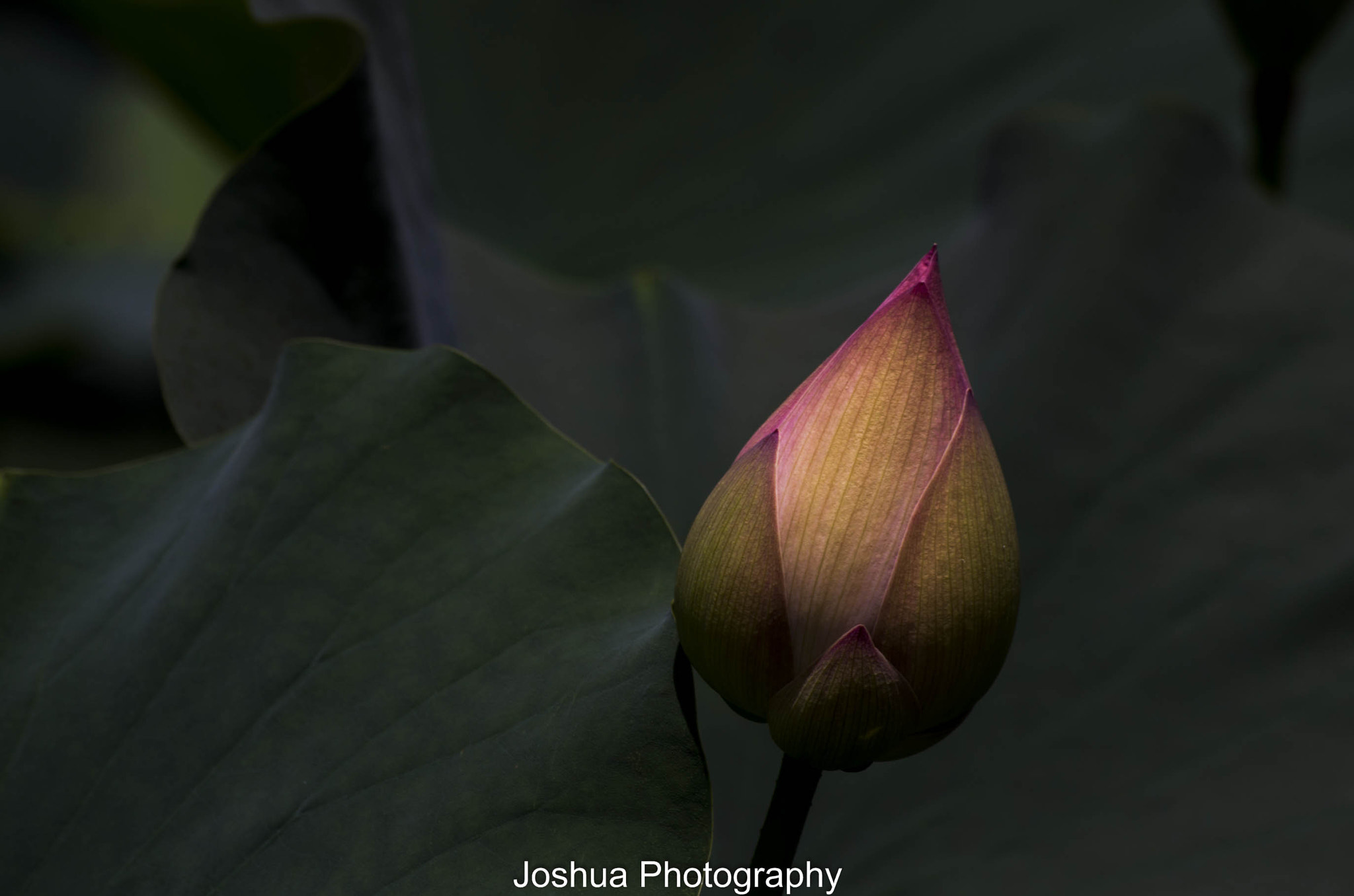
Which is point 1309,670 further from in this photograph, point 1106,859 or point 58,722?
point 58,722

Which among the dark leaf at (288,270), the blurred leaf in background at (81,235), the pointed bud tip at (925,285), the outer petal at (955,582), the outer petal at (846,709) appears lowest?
the outer petal at (846,709)

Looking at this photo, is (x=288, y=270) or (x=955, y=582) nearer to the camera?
(x=955, y=582)

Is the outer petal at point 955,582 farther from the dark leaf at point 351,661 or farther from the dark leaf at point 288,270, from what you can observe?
the dark leaf at point 288,270

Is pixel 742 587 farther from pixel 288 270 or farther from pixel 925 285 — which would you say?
pixel 288 270

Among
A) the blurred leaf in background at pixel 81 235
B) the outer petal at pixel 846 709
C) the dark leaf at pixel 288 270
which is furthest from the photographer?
the blurred leaf in background at pixel 81 235

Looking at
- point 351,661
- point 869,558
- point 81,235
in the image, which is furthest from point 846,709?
point 81,235

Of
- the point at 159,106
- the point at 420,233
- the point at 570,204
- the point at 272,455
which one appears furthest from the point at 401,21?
the point at 159,106

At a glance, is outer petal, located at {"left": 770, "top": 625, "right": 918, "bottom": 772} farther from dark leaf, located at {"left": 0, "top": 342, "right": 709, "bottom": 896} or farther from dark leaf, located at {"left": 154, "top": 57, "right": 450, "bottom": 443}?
dark leaf, located at {"left": 154, "top": 57, "right": 450, "bottom": 443}

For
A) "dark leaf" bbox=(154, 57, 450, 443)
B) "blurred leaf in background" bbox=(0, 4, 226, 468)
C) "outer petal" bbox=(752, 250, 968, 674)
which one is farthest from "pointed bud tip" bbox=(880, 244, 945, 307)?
"blurred leaf in background" bbox=(0, 4, 226, 468)

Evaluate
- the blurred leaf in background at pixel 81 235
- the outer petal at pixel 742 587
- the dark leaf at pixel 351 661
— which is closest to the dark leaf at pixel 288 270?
the dark leaf at pixel 351 661
